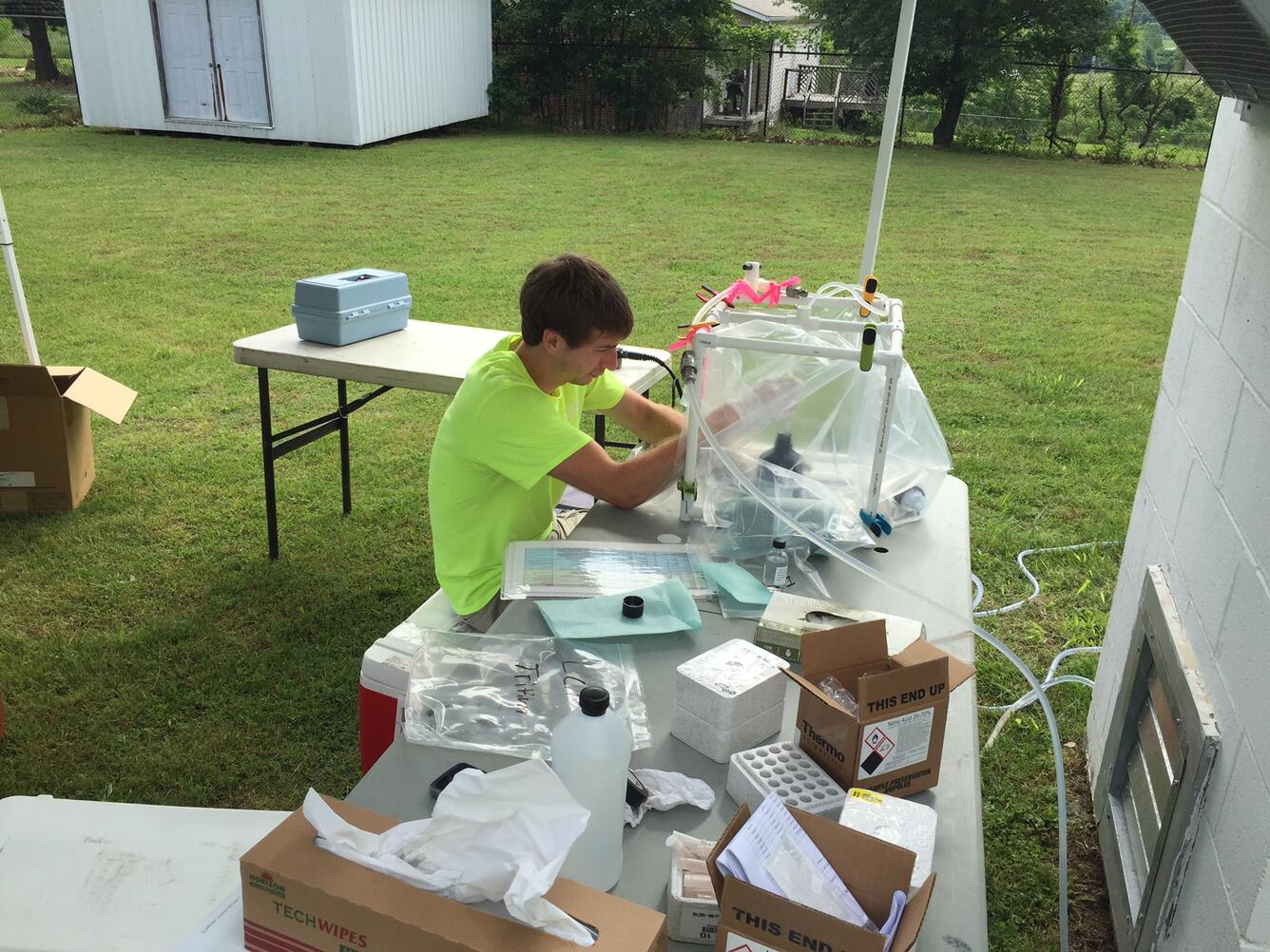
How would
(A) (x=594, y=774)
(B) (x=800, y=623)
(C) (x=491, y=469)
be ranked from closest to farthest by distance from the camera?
(A) (x=594, y=774) → (B) (x=800, y=623) → (C) (x=491, y=469)

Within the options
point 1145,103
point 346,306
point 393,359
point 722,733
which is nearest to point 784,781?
point 722,733

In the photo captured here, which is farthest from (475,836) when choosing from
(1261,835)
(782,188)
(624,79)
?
(624,79)

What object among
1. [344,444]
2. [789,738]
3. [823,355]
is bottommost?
[344,444]

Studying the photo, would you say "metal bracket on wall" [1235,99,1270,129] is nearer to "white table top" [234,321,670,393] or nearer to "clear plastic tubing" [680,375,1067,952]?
"clear plastic tubing" [680,375,1067,952]

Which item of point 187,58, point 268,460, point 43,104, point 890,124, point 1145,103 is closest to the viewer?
point 890,124

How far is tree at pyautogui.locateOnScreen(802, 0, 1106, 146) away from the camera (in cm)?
1378

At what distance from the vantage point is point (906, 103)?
14.2m

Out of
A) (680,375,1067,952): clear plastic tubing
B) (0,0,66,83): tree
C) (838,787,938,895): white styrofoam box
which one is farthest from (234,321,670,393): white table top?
(0,0,66,83): tree

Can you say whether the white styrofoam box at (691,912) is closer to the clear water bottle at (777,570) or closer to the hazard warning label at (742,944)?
the hazard warning label at (742,944)

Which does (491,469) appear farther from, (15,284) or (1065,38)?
(1065,38)

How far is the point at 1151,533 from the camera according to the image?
2.22 metres

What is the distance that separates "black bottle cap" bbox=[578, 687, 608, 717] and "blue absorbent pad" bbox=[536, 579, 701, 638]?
21.5 inches

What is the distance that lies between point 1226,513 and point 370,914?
143 centimetres

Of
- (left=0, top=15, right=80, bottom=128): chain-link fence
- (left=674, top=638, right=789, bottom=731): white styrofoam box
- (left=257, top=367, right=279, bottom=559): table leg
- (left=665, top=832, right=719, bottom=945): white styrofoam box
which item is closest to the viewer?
(left=665, top=832, right=719, bottom=945): white styrofoam box
